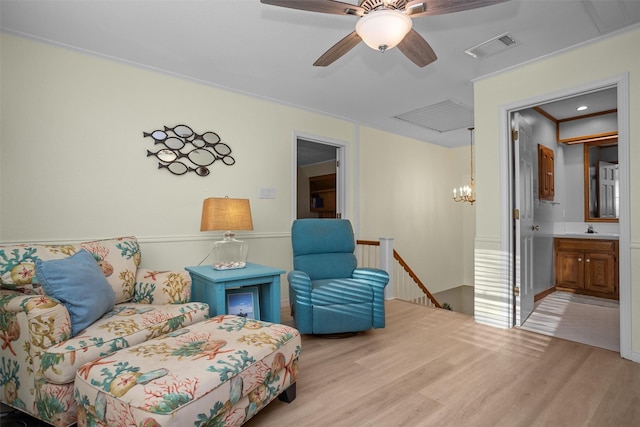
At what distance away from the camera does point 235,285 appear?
99.2 inches

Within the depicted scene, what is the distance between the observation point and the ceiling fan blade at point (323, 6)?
161cm

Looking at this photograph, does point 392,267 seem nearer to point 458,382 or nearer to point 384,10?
point 458,382

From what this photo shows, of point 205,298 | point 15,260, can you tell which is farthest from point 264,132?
point 15,260

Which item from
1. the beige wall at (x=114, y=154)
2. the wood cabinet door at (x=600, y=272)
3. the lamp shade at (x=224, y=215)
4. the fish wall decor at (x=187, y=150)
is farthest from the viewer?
the wood cabinet door at (x=600, y=272)

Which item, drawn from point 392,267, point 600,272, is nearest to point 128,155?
point 392,267

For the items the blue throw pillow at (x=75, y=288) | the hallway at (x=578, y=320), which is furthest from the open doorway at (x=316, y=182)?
the blue throw pillow at (x=75, y=288)

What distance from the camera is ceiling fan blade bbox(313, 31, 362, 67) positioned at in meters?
1.87

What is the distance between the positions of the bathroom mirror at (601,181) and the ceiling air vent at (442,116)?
1.71 m

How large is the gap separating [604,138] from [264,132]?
441cm

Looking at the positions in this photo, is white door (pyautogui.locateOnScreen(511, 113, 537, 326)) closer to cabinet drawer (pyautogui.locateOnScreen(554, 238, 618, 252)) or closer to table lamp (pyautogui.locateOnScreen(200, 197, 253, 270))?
cabinet drawer (pyautogui.locateOnScreen(554, 238, 618, 252))

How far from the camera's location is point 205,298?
2580mm

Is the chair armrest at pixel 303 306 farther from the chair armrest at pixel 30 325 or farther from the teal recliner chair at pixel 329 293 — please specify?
the chair armrest at pixel 30 325

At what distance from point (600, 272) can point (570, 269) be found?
0.33m

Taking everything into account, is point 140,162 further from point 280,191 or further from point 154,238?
point 280,191
